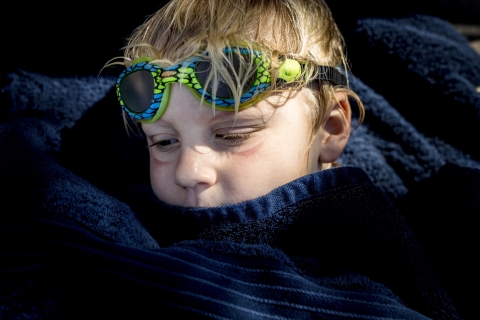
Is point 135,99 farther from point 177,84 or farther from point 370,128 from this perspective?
point 370,128

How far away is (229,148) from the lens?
0.83 metres

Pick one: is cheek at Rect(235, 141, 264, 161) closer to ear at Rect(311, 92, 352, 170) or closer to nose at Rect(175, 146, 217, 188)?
nose at Rect(175, 146, 217, 188)

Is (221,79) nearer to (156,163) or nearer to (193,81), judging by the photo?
(193,81)

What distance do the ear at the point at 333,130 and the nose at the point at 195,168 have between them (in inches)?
10.3

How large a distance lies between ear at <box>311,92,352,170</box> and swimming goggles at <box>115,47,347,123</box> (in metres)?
0.10

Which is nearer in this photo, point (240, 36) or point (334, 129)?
point (240, 36)

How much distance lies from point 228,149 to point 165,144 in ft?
0.52

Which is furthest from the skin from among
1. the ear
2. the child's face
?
the ear

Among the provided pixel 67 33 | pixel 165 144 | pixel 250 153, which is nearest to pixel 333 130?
pixel 250 153

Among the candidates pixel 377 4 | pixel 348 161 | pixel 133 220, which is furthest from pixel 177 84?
pixel 377 4

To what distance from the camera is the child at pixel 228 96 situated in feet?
2.68

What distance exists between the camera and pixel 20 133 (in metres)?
0.96

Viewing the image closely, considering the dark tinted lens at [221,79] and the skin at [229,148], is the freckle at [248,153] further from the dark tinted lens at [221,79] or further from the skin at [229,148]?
the dark tinted lens at [221,79]

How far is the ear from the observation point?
98 centimetres
